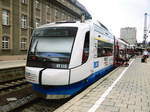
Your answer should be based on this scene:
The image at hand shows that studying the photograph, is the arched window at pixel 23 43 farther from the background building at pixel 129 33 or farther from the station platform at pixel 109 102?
the background building at pixel 129 33

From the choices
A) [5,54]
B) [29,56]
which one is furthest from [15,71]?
[5,54]

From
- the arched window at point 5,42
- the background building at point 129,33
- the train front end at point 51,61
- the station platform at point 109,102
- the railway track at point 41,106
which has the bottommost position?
the railway track at point 41,106

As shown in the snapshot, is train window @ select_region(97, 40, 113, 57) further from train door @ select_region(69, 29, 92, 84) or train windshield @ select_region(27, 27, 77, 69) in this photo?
train windshield @ select_region(27, 27, 77, 69)

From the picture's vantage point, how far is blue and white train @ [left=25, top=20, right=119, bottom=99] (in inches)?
251

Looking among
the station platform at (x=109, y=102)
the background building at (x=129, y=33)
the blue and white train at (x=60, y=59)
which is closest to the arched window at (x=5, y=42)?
the blue and white train at (x=60, y=59)

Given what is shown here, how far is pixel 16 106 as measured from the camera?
6852mm

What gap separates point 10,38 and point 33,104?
18842mm

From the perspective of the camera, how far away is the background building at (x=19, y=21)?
2343 centimetres

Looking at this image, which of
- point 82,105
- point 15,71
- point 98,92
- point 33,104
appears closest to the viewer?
point 82,105

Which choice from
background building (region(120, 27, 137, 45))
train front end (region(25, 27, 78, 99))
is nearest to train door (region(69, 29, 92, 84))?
train front end (region(25, 27, 78, 99))

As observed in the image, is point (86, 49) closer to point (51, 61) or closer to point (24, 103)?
point (51, 61)

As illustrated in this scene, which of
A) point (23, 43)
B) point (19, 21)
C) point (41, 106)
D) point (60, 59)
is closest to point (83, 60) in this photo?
point (60, 59)

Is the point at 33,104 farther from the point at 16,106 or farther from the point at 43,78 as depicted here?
the point at 43,78

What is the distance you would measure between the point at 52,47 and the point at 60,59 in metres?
0.67
